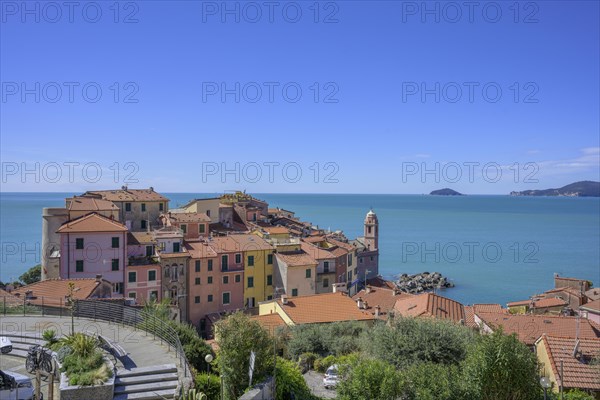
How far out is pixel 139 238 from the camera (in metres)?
40.9

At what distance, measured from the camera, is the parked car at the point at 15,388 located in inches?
403

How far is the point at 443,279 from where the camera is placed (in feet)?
245

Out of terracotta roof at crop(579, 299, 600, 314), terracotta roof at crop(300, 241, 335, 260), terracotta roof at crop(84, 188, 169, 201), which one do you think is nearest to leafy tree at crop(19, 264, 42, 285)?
terracotta roof at crop(84, 188, 169, 201)

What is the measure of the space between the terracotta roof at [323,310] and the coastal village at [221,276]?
0.07 meters

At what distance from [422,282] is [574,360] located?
188 ft

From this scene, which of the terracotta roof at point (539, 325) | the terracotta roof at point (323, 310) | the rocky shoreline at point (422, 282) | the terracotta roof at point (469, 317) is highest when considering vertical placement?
the terracotta roof at point (539, 325)

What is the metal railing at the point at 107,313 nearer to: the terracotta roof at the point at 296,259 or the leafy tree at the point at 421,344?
the leafy tree at the point at 421,344

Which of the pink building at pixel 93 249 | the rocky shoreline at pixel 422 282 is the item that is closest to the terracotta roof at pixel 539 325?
the pink building at pixel 93 249

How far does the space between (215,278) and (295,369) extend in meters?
30.1

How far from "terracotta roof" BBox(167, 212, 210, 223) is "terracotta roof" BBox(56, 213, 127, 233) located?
1071 centimetres

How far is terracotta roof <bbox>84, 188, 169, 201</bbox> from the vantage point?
49300 millimetres

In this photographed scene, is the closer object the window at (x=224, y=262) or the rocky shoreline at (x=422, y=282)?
the window at (x=224, y=262)

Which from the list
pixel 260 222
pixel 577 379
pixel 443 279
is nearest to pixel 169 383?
pixel 577 379

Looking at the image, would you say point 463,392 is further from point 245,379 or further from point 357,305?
point 357,305
